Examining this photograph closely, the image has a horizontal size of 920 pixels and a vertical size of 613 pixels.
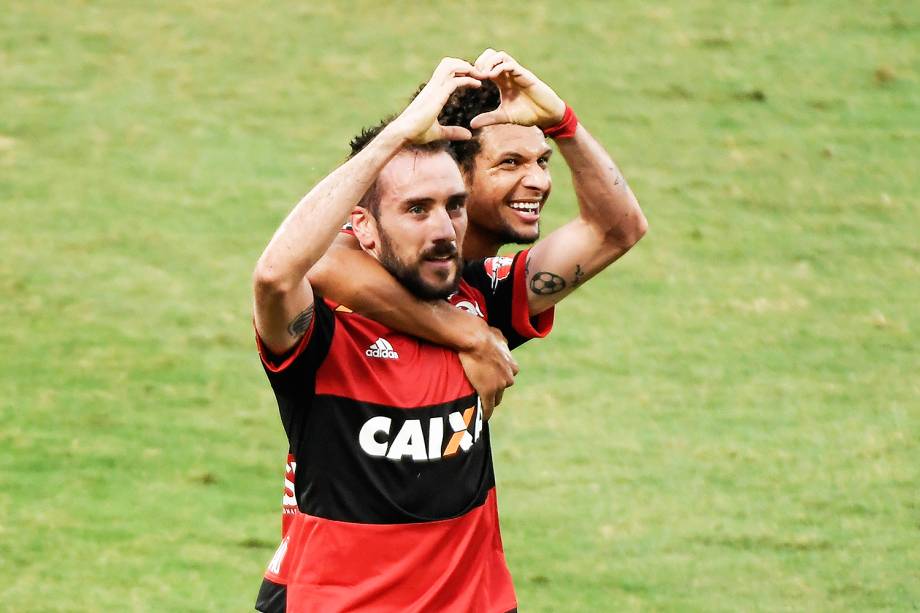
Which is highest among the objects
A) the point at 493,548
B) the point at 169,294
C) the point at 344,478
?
the point at 344,478

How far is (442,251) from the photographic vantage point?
4.18m

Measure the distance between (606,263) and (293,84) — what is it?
28.2 ft

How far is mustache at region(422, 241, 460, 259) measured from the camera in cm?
417

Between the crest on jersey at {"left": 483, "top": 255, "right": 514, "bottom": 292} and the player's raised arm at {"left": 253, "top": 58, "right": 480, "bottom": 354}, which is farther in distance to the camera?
the crest on jersey at {"left": 483, "top": 255, "right": 514, "bottom": 292}

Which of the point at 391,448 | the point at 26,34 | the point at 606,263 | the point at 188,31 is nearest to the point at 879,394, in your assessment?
the point at 606,263

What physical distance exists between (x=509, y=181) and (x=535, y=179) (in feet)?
0.28

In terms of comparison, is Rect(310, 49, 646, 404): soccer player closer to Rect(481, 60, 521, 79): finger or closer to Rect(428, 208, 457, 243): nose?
Rect(481, 60, 521, 79): finger

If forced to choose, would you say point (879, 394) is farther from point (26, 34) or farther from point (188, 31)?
point (26, 34)

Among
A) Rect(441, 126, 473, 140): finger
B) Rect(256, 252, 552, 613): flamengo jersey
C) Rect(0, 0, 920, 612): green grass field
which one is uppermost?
Rect(441, 126, 473, 140): finger

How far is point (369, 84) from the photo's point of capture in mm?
12875

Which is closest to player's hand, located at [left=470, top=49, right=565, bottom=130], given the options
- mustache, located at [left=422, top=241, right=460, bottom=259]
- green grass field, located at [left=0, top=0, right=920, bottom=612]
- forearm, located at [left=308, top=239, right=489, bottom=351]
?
mustache, located at [left=422, top=241, right=460, bottom=259]

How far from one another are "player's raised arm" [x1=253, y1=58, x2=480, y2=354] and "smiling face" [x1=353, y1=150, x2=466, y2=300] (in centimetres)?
16

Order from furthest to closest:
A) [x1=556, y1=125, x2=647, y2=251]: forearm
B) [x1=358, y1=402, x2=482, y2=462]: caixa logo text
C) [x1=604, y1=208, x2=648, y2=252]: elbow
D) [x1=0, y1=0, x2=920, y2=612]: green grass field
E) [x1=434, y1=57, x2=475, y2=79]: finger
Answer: [x1=0, y1=0, x2=920, y2=612]: green grass field < [x1=604, y1=208, x2=648, y2=252]: elbow < [x1=556, y1=125, x2=647, y2=251]: forearm < [x1=358, y1=402, x2=482, y2=462]: caixa logo text < [x1=434, y1=57, x2=475, y2=79]: finger

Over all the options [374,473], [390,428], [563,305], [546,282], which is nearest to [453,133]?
[546,282]
